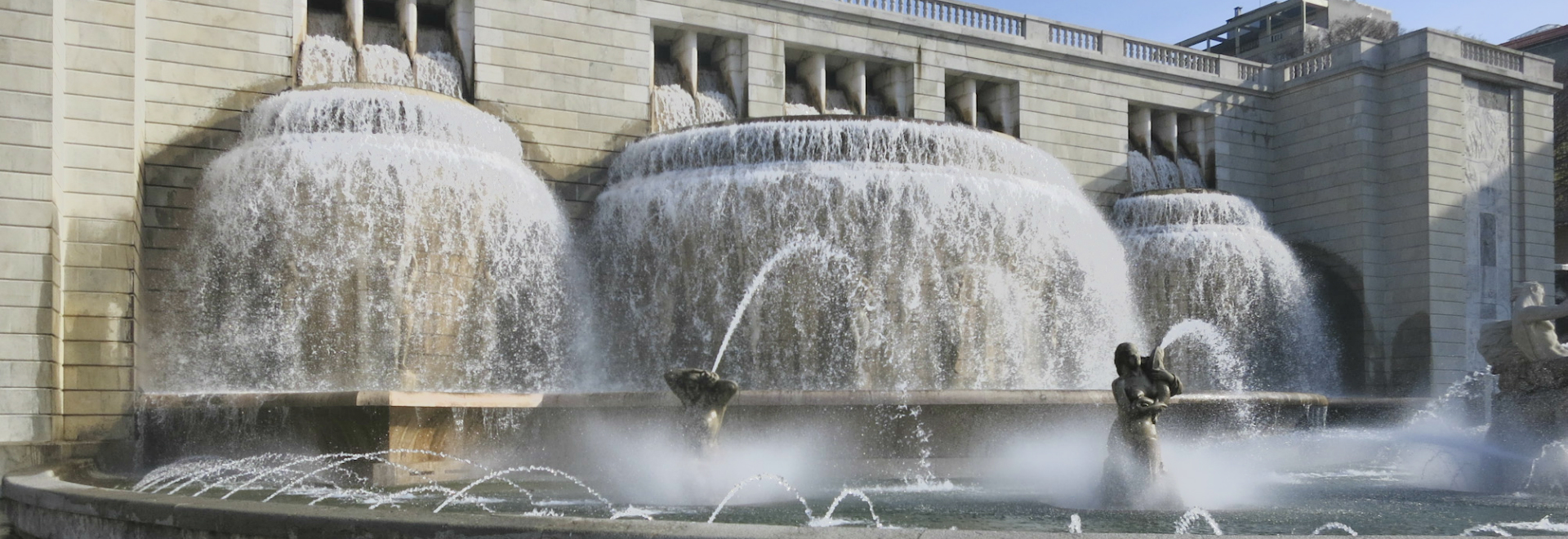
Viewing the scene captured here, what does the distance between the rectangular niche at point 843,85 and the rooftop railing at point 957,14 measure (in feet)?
3.01

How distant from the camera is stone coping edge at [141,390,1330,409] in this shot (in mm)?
10898

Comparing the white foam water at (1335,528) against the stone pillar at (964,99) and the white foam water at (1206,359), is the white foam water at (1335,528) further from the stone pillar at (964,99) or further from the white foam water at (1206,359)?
the stone pillar at (964,99)

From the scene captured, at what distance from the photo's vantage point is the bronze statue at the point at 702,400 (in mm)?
9344

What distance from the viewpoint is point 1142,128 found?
80.4 feet

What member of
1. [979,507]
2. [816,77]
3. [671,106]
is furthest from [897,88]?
[979,507]

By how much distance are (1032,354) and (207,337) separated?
912 centimetres

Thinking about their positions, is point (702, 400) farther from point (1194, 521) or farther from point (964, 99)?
point (964, 99)

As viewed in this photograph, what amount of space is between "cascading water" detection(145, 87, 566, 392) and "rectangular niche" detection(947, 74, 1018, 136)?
9584 millimetres

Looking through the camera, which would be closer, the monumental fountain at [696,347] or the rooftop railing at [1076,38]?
the monumental fountain at [696,347]

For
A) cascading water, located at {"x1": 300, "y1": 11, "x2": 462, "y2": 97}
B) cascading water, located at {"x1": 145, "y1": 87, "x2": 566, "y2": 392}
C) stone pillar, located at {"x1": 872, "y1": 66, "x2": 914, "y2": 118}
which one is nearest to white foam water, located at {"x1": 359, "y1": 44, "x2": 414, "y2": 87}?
cascading water, located at {"x1": 300, "y1": 11, "x2": 462, "y2": 97}

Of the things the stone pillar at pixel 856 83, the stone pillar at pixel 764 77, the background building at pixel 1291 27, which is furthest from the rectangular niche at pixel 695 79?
the background building at pixel 1291 27

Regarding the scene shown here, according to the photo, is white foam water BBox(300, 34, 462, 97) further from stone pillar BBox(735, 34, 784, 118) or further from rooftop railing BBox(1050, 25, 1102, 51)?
rooftop railing BBox(1050, 25, 1102, 51)

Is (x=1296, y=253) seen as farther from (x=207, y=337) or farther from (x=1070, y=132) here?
(x=207, y=337)

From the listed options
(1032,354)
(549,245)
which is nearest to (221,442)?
(549,245)
